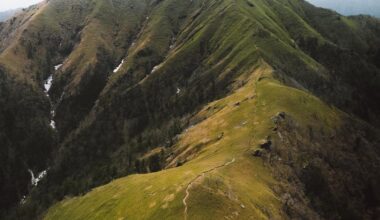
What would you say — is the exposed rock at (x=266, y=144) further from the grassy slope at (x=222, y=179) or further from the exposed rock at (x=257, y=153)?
the exposed rock at (x=257, y=153)

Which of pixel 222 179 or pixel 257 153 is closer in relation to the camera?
pixel 222 179

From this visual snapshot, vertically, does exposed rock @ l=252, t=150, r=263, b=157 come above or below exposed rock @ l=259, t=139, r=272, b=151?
→ above

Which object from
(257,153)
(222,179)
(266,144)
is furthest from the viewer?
(266,144)

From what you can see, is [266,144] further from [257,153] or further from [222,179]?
[222,179]

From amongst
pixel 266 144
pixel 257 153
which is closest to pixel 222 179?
pixel 257 153

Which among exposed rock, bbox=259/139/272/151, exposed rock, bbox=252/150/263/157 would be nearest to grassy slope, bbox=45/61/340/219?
exposed rock, bbox=252/150/263/157

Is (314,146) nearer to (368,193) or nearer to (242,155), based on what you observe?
(368,193)

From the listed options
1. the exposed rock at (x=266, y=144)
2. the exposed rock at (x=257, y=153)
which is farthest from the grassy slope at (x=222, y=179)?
the exposed rock at (x=266, y=144)

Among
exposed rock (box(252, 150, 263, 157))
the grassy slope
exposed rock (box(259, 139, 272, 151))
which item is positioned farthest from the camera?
exposed rock (box(259, 139, 272, 151))

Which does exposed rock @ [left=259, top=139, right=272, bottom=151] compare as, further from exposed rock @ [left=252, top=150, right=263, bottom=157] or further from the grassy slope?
exposed rock @ [left=252, top=150, right=263, bottom=157]

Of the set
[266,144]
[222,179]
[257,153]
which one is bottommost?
[266,144]

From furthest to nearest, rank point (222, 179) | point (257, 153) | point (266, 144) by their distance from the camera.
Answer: point (266, 144) < point (257, 153) < point (222, 179)

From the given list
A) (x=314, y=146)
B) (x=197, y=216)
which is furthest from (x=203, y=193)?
(x=314, y=146)
